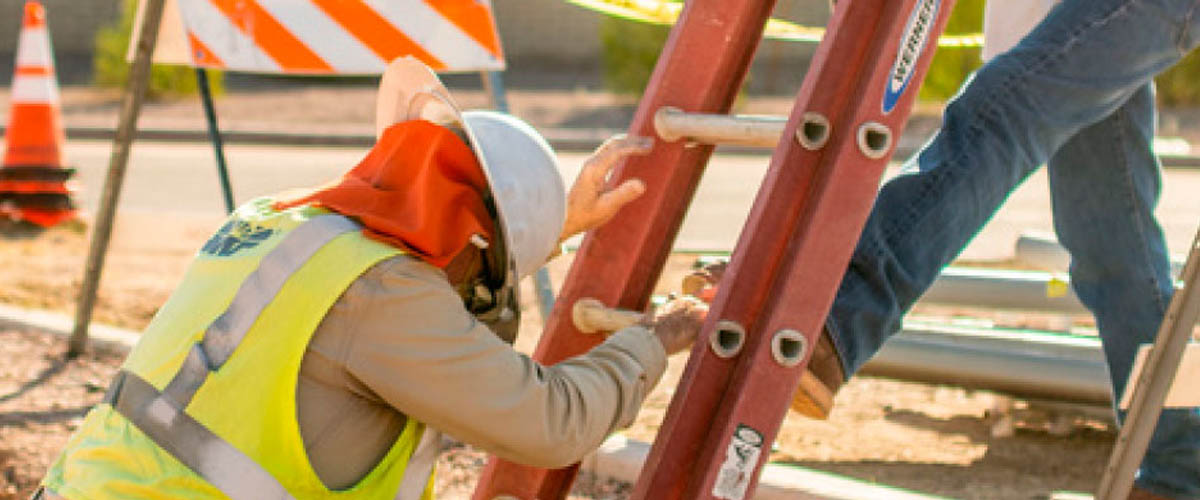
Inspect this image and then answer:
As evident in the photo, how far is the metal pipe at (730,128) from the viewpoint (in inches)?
100

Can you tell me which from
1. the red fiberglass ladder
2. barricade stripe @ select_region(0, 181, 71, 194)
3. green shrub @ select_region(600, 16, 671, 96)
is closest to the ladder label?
the red fiberglass ladder

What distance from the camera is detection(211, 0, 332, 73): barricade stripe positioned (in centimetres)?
441

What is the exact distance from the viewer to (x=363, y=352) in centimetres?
212

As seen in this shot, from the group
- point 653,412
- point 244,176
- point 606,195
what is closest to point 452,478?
point 653,412

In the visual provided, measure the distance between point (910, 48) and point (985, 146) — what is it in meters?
0.23

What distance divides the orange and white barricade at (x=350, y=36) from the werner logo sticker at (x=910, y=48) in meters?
2.08

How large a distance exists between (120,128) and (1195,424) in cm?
332

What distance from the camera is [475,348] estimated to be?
2146 mm

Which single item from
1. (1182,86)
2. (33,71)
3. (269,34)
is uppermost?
(269,34)

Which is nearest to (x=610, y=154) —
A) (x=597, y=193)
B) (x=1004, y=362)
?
(x=597, y=193)

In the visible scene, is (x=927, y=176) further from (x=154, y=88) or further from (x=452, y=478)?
(x=154, y=88)

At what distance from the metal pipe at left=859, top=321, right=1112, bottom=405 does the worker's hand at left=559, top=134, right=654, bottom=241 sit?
1.82 metres

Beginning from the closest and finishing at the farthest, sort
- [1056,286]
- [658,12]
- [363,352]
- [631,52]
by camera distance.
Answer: [363,352], [1056,286], [658,12], [631,52]

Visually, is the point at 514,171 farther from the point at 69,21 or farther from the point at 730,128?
the point at 69,21
